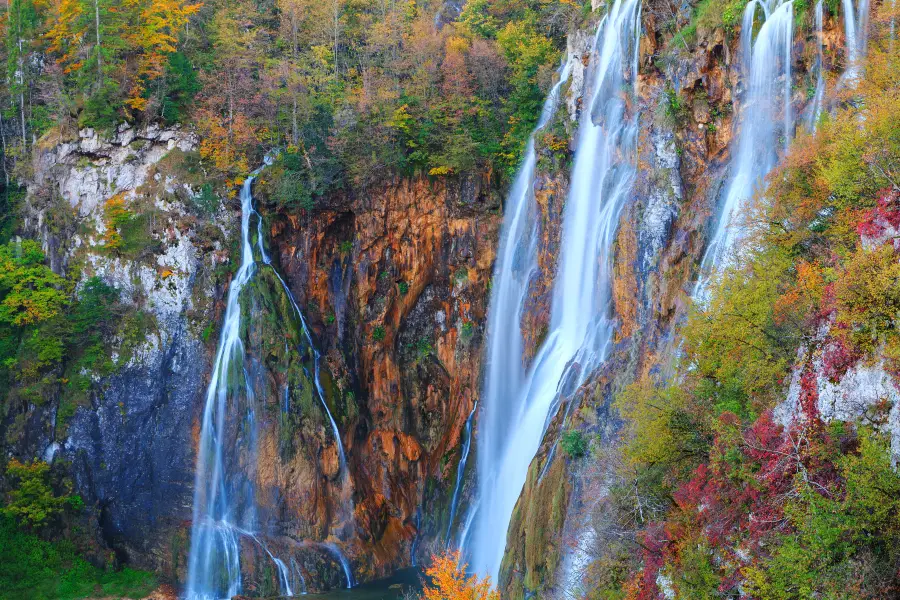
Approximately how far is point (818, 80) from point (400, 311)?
654 inches

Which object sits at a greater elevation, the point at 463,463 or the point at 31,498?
the point at 31,498

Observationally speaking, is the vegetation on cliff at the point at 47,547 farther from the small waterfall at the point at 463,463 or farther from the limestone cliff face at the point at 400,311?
the small waterfall at the point at 463,463

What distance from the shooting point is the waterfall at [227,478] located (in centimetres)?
2428

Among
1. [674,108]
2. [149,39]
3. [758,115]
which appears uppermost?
[149,39]

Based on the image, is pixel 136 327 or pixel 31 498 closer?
pixel 31 498

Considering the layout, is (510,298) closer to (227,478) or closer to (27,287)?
(227,478)

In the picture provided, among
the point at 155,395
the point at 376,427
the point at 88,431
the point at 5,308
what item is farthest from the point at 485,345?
the point at 5,308

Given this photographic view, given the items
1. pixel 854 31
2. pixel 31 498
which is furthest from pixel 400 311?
pixel 854 31

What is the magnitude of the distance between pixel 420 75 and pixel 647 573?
22.6m

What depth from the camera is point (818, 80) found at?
53.5ft

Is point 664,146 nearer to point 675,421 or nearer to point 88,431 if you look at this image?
point 675,421

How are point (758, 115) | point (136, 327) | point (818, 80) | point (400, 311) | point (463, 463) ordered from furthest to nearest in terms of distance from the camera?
point (400, 311)
point (463, 463)
point (136, 327)
point (758, 115)
point (818, 80)

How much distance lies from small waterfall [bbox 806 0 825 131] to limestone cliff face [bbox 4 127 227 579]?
1963 centimetres

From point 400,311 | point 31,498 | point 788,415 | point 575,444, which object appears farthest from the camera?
point 400,311
